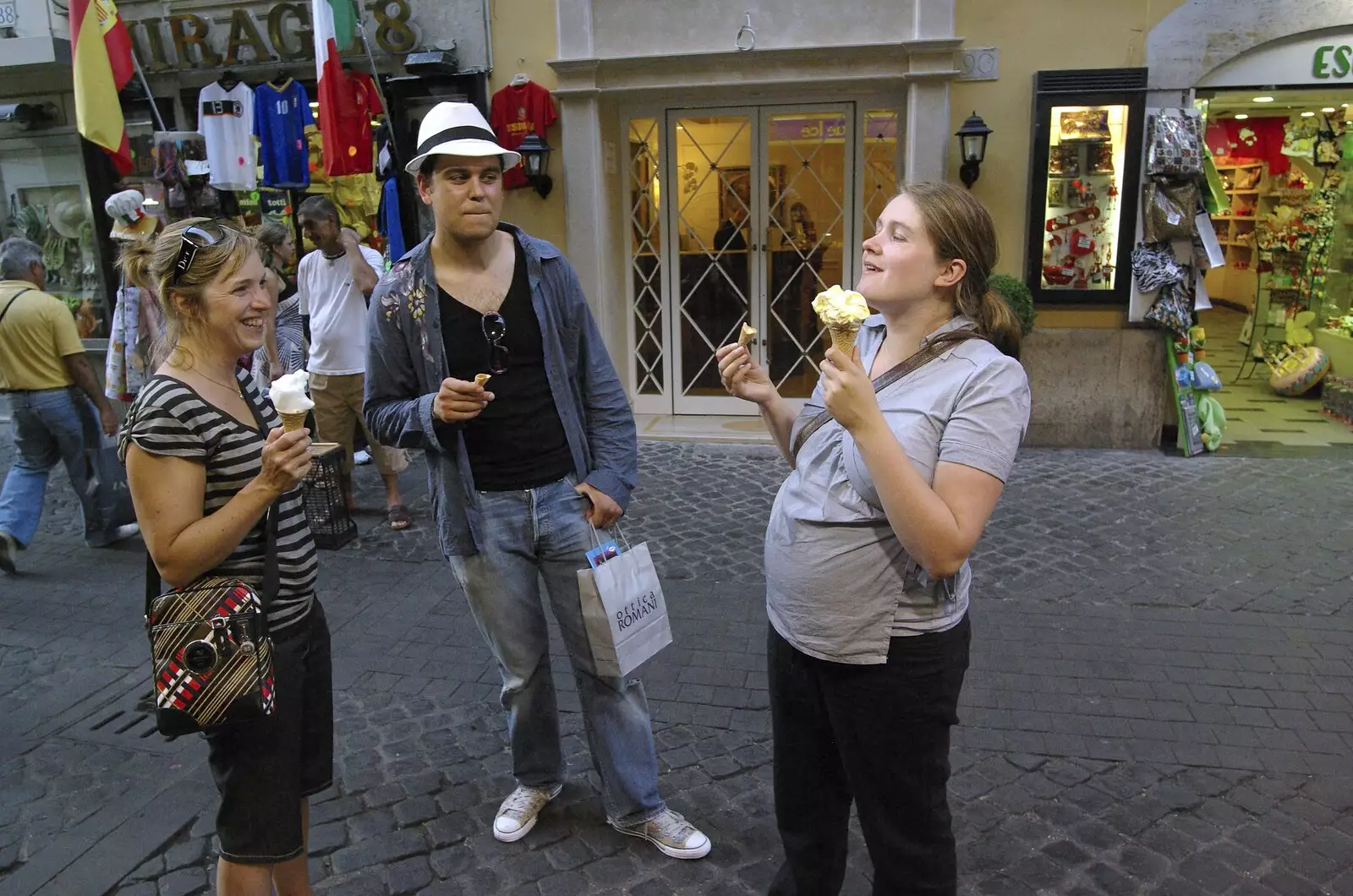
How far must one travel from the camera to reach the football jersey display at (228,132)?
28.0 feet

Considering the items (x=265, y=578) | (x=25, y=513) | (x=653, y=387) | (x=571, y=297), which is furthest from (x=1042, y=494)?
(x=25, y=513)

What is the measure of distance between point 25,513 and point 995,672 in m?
5.65

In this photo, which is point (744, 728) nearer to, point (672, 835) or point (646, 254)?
point (672, 835)

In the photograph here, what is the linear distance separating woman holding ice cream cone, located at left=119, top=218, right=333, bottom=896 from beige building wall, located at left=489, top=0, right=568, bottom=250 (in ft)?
21.4

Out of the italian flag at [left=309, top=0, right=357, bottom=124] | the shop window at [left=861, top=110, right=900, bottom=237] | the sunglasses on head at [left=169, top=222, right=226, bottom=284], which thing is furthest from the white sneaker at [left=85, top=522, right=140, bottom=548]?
the shop window at [left=861, top=110, right=900, bottom=237]

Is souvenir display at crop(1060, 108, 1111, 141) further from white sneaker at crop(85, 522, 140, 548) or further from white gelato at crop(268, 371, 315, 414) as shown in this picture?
white sneaker at crop(85, 522, 140, 548)

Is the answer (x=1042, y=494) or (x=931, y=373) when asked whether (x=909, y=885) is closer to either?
(x=931, y=373)

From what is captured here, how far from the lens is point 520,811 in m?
3.26

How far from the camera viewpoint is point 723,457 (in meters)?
8.19

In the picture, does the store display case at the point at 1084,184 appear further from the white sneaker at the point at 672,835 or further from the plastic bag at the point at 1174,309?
the white sneaker at the point at 672,835

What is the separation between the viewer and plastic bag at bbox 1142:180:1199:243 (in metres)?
7.59

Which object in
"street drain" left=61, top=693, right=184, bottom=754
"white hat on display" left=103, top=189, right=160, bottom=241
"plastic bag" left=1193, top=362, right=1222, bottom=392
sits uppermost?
"white hat on display" left=103, top=189, right=160, bottom=241

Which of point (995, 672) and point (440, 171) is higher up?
point (440, 171)

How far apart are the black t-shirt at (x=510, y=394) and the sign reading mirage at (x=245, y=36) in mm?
6768
